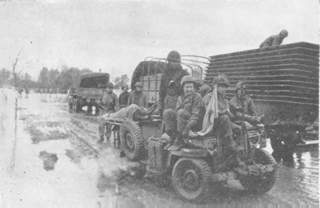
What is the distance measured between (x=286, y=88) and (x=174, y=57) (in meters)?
2.69

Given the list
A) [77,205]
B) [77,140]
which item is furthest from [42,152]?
[77,205]

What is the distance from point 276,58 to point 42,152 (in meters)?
5.87

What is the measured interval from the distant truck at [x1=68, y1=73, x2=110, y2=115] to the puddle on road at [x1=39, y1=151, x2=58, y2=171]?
12.3 meters

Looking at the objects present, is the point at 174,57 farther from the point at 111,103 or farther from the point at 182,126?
the point at 111,103

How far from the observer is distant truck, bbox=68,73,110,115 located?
20141 mm

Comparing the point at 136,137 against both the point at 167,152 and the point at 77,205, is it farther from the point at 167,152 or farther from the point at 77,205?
the point at 77,205

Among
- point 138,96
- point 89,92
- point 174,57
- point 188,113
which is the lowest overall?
point 188,113

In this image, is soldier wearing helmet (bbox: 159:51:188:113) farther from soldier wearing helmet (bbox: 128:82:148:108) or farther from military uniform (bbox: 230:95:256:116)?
soldier wearing helmet (bbox: 128:82:148:108)

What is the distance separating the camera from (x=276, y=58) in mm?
7555

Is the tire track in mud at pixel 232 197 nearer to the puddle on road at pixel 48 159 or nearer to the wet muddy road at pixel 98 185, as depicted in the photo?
the wet muddy road at pixel 98 185

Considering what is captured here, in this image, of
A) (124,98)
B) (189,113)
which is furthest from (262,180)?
(124,98)

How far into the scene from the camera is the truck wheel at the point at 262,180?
4996mm

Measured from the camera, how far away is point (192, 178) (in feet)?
15.4

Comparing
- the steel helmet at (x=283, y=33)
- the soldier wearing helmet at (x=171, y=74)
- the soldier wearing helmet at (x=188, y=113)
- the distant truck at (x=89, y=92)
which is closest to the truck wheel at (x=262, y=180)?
the soldier wearing helmet at (x=188, y=113)
